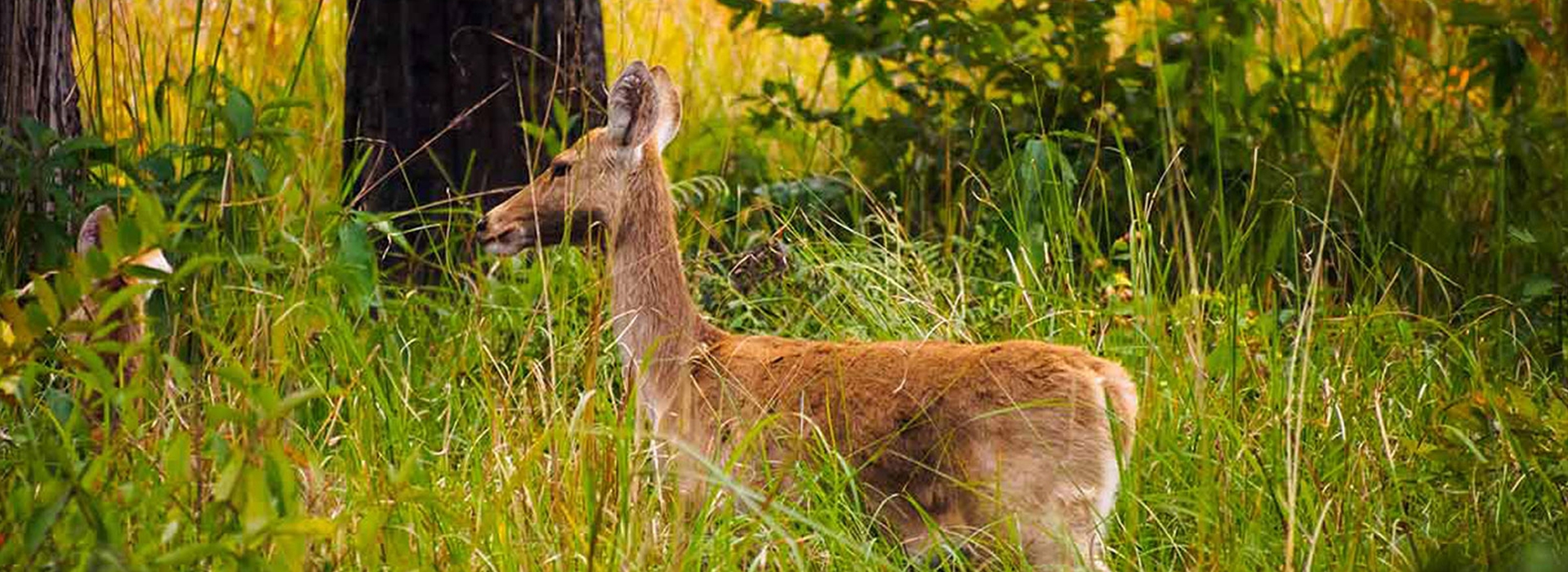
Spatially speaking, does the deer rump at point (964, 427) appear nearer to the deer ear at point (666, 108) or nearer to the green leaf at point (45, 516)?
the deer ear at point (666, 108)

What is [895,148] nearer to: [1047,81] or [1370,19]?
[1047,81]

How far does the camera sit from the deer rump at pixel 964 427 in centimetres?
396

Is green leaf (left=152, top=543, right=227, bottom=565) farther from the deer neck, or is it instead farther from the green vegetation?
the deer neck

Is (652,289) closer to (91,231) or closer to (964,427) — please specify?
(964,427)

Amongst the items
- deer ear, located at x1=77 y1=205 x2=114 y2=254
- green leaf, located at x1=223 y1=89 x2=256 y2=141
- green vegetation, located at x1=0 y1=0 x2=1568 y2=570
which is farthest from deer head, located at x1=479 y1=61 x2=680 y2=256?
deer ear, located at x1=77 y1=205 x2=114 y2=254

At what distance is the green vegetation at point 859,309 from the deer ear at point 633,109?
1.04ft

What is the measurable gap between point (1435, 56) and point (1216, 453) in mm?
4142

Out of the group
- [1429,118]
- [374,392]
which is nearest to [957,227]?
[1429,118]

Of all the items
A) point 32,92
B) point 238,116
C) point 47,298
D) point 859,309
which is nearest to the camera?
point 47,298

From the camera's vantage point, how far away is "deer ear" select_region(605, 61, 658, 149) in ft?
15.6

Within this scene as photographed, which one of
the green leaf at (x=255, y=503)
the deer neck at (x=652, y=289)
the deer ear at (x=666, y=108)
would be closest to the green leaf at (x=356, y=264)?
the deer neck at (x=652, y=289)

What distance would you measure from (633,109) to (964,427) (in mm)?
1236

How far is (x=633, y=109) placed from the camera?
4.85 metres

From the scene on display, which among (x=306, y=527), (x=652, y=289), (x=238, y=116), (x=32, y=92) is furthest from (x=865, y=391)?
(x=32, y=92)
